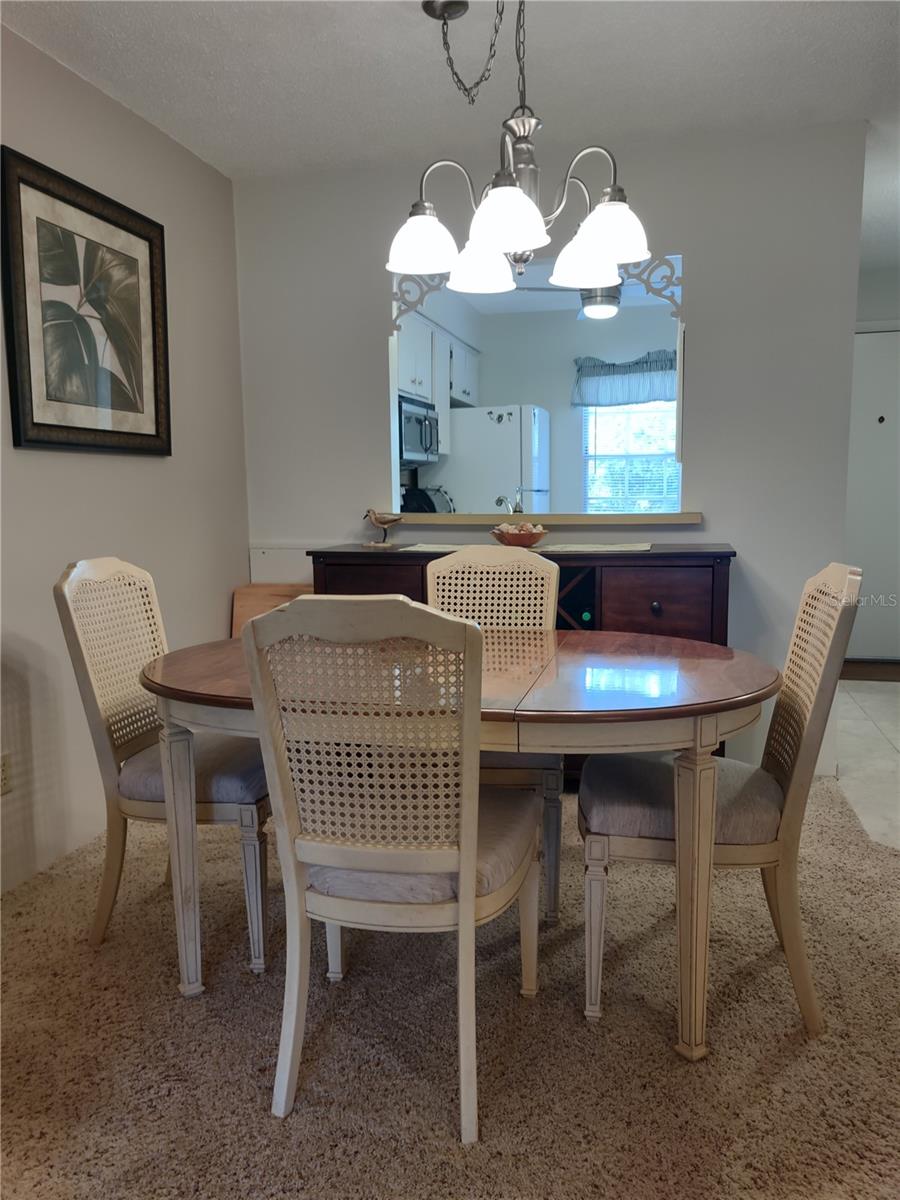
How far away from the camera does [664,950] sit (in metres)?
1.93

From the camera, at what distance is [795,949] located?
Answer: 1617 mm

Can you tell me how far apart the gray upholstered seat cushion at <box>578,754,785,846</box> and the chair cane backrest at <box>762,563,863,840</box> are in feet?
0.13

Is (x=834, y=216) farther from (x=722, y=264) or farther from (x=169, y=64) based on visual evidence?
(x=169, y=64)

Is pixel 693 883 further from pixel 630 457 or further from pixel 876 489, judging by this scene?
pixel 630 457

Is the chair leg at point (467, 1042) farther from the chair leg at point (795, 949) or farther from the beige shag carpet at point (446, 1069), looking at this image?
the chair leg at point (795, 949)

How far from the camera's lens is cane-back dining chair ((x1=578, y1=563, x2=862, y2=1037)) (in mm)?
1587

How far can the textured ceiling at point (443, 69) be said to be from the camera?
7.13 ft

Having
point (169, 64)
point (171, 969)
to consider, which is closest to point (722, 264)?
point (169, 64)

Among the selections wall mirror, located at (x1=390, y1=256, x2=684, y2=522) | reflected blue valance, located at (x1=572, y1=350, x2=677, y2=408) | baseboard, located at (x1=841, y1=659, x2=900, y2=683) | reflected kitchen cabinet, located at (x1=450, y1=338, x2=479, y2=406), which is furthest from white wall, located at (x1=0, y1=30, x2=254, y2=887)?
baseboard, located at (x1=841, y1=659, x2=900, y2=683)

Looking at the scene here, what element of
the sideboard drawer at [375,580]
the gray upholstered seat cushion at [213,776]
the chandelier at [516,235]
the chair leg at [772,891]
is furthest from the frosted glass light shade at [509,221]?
the sideboard drawer at [375,580]

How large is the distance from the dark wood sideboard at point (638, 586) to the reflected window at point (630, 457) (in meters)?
3.09

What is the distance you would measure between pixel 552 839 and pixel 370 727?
3.25 feet

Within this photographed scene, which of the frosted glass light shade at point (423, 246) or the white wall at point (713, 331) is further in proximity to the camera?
the white wall at point (713, 331)

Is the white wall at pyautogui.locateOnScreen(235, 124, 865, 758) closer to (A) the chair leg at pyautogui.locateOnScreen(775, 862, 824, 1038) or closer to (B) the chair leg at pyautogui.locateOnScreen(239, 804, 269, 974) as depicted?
(A) the chair leg at pyautogui.locateOnScreen(775, 862, 824, 1038)
